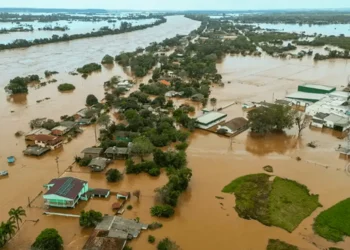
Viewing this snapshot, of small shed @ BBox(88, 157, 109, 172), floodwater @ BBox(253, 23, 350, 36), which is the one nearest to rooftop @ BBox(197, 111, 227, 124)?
small shed @ BBox(88, 157, 109, 172)

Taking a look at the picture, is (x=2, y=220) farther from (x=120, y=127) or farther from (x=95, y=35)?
(x=95, y=35)

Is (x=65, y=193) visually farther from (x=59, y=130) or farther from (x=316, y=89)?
(x=316, y=89)

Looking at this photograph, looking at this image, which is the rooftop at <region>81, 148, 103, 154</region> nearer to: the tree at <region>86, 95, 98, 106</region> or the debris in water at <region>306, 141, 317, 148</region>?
the tree at <region>86, 95, 98, 106</region>

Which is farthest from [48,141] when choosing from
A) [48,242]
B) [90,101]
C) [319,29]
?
[319,29]

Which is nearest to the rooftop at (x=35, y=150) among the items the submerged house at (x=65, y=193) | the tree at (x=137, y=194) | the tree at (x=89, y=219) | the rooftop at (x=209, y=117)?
the submerged house at (x=65, y=193)

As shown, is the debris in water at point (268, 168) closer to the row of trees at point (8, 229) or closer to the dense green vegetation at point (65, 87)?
the row of trees at point (8, 229)

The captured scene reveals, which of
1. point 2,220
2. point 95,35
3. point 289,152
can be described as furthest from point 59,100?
point 95,35
